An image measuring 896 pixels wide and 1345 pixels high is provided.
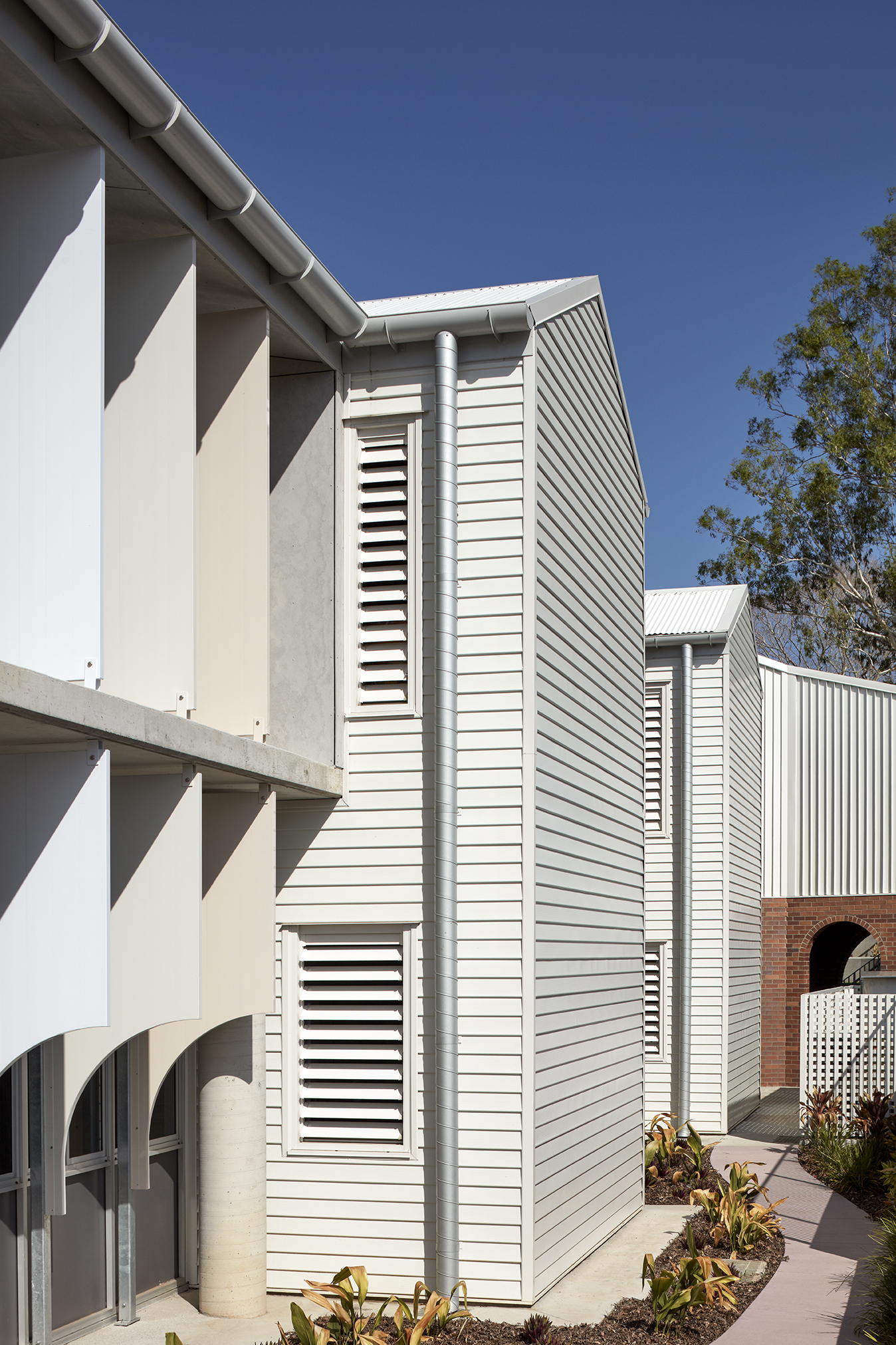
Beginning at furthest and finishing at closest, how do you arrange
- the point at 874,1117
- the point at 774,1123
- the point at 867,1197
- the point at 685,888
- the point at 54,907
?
1. the point at 774,1123
2. the point at 685,888
3. the point at 874,1117
4. the point at 867,1197
5. the point at 54,907

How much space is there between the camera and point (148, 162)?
673cm

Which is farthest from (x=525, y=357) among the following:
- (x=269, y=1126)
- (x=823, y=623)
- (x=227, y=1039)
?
(x=823, y=623)

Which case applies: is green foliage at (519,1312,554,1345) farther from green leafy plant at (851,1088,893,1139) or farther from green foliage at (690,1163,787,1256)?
green leafy plant at (851,1088,893,1139)

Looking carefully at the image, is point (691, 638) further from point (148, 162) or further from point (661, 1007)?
point (148, 162)

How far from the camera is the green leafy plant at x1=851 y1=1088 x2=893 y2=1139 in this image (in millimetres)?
14430

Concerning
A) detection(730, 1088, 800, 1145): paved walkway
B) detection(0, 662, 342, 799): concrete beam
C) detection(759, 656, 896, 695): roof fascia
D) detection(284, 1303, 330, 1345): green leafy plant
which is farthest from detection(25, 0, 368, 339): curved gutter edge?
detection(759, 656, 896, 695): roof fascia

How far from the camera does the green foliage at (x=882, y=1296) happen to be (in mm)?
7637

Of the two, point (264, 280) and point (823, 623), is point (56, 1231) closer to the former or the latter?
point (264, 280)

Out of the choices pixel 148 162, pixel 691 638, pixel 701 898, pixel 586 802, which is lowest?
pixel 701 898

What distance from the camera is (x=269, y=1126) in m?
9.29

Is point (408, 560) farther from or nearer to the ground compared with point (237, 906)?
farther from the ground

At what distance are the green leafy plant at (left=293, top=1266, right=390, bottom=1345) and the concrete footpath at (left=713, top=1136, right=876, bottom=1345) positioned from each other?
7.43 feet

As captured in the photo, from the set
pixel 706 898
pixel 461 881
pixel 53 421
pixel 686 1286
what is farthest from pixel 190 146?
pixel 706 898

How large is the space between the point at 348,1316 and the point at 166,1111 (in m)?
2.19
